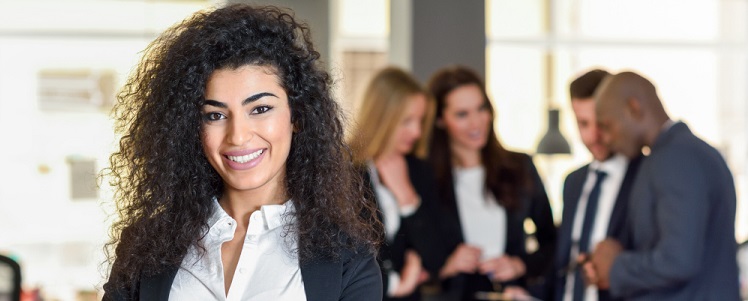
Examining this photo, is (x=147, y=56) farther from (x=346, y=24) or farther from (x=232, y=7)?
(x=346, y=24)

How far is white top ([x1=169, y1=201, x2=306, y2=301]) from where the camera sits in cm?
191

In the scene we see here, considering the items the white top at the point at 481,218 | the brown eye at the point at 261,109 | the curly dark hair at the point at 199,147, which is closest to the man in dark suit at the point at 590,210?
the white top at the point at 481,218

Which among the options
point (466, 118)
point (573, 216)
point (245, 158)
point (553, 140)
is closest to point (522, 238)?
point (466, 118)

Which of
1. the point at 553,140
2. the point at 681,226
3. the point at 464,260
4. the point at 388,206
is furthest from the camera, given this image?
the point at 553,140

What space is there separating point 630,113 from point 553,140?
14.4 ft

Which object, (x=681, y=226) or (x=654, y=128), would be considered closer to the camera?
(x=681, y=226)

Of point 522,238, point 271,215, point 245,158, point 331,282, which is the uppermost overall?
point 245,158

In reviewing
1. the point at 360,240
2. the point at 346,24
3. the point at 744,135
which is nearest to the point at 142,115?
the point at 360,240

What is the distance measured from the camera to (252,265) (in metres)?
1.94

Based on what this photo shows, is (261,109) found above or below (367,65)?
below

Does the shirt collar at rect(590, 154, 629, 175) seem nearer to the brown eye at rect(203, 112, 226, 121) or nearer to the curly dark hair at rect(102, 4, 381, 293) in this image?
the curly dark hair at rect(102, 4, 381, 293)

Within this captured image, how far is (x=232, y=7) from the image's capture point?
1.94 m

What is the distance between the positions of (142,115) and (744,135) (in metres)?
9.48

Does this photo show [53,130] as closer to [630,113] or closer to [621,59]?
[621,59]
